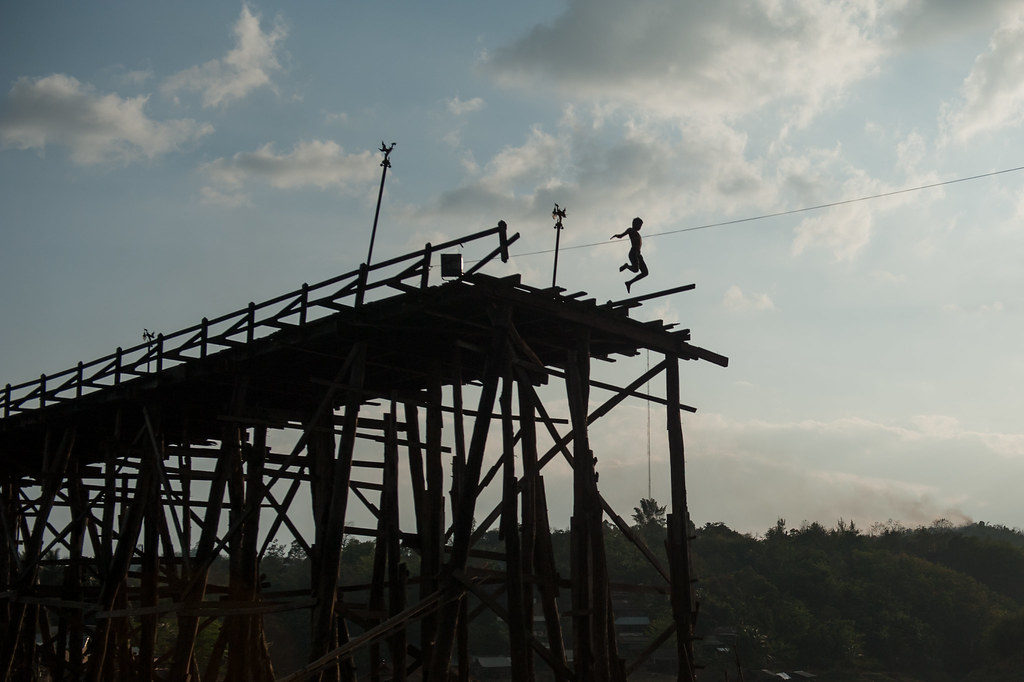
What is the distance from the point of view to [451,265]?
488 inches

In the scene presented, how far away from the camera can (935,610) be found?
5788 centimetres

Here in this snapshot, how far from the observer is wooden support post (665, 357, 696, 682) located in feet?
42.7

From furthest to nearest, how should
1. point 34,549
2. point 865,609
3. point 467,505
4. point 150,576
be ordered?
point 865,609 → point 34,549 → point 150,576 → point 467,505

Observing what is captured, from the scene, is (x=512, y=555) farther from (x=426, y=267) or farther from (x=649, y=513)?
(x=649, y=513)

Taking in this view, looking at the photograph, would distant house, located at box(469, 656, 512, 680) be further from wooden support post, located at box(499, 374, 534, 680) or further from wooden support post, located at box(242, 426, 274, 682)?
wooden support post, located at box(499, 374, 534, 680)

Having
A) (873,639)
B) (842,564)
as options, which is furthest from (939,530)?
(873,639)

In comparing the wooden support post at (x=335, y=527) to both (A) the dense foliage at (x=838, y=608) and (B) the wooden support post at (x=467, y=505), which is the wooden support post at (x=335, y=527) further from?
(A) the dense foliage at (x=838, y=608)

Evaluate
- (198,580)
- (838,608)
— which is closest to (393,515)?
(198,580)

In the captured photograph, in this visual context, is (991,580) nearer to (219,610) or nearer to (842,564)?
(842,564)

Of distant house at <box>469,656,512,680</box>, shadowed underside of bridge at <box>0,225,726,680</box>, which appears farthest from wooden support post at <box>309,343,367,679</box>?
distant house at <box>469,656,512,680</box>

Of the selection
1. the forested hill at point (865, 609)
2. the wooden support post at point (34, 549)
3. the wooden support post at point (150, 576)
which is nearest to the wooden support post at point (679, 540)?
the wooden support post at point (150, 576)

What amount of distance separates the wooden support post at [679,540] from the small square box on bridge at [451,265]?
3811 mm

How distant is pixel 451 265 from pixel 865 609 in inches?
2059

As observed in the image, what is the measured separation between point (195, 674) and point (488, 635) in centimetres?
4250
